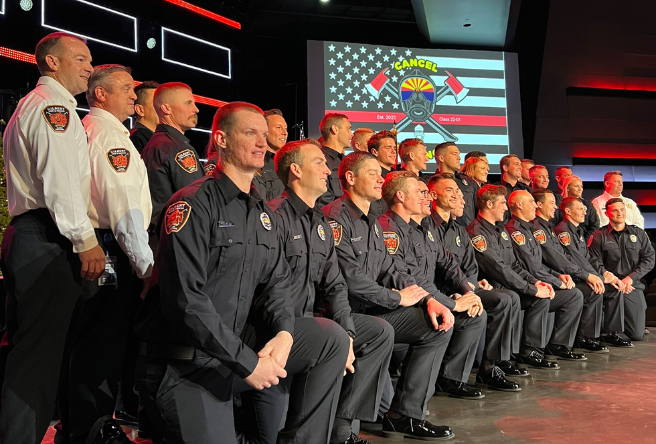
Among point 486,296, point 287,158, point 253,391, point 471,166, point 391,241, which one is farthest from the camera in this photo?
point 471,166

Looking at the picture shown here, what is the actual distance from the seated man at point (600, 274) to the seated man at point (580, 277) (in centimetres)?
19

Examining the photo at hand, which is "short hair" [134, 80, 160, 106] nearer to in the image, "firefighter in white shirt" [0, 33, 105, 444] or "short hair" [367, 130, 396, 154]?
"firefighter in white shirt" [0, 33, 105, 444]

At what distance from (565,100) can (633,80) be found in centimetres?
121

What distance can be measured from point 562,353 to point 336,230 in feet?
10.2

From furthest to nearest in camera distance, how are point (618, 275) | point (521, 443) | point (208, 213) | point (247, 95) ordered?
point (247, 95)
point (618, 275)
point (521, 443)
point (208, 213)

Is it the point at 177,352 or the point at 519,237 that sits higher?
the point at 519,237

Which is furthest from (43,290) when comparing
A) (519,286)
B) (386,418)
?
(519,286)

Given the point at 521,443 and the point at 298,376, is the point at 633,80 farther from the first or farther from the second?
the point at 298,376

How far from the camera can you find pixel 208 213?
7.07 ft

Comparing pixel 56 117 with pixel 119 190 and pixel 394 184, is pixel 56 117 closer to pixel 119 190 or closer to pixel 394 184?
pixel 119 190

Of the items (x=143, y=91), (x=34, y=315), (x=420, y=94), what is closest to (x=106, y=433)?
(x=34, y=315)

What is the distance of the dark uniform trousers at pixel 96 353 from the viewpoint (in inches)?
97.2

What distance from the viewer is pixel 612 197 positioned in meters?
7.86

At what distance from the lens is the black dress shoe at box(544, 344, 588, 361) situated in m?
A: 5.61
